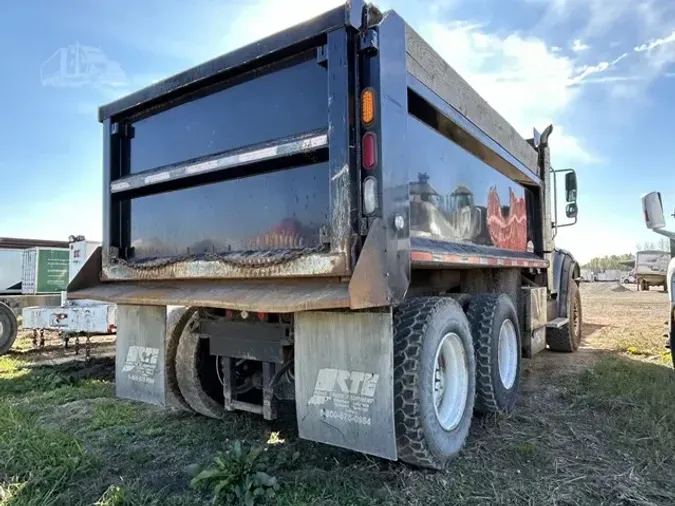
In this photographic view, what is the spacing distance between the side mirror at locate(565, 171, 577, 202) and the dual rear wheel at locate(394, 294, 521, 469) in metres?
3.64

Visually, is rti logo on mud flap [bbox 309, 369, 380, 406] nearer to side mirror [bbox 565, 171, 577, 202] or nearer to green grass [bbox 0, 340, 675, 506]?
green grass [bbox 0, 340, 675, 506]

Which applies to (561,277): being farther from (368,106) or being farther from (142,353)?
(142,353)

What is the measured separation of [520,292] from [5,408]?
552 cm

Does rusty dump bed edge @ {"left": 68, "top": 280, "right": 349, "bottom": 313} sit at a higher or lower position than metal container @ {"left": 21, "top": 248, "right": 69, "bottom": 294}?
lower

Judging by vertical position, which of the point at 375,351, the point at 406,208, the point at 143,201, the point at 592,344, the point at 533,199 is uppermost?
the point at 533,199

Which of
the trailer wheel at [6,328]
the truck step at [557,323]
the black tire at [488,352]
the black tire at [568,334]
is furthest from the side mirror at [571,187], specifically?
the trailer wheel at [6,328]

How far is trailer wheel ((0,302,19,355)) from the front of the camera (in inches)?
338

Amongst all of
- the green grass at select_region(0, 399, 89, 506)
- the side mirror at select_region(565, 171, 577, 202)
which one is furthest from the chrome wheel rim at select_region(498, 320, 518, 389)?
the side mirror at select_region(565, 171, 577, 202)

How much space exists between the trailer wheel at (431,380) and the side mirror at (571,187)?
15.9 feet

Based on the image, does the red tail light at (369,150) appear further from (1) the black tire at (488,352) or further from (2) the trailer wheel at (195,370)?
(1) the black tire at (488,352)

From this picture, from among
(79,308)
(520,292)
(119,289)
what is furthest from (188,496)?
(79,308)

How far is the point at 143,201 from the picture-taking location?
3.88m

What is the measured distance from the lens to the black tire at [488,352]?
392 centimetres

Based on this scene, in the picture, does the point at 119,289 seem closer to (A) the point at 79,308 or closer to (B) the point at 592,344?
(A) the point at 79,308
